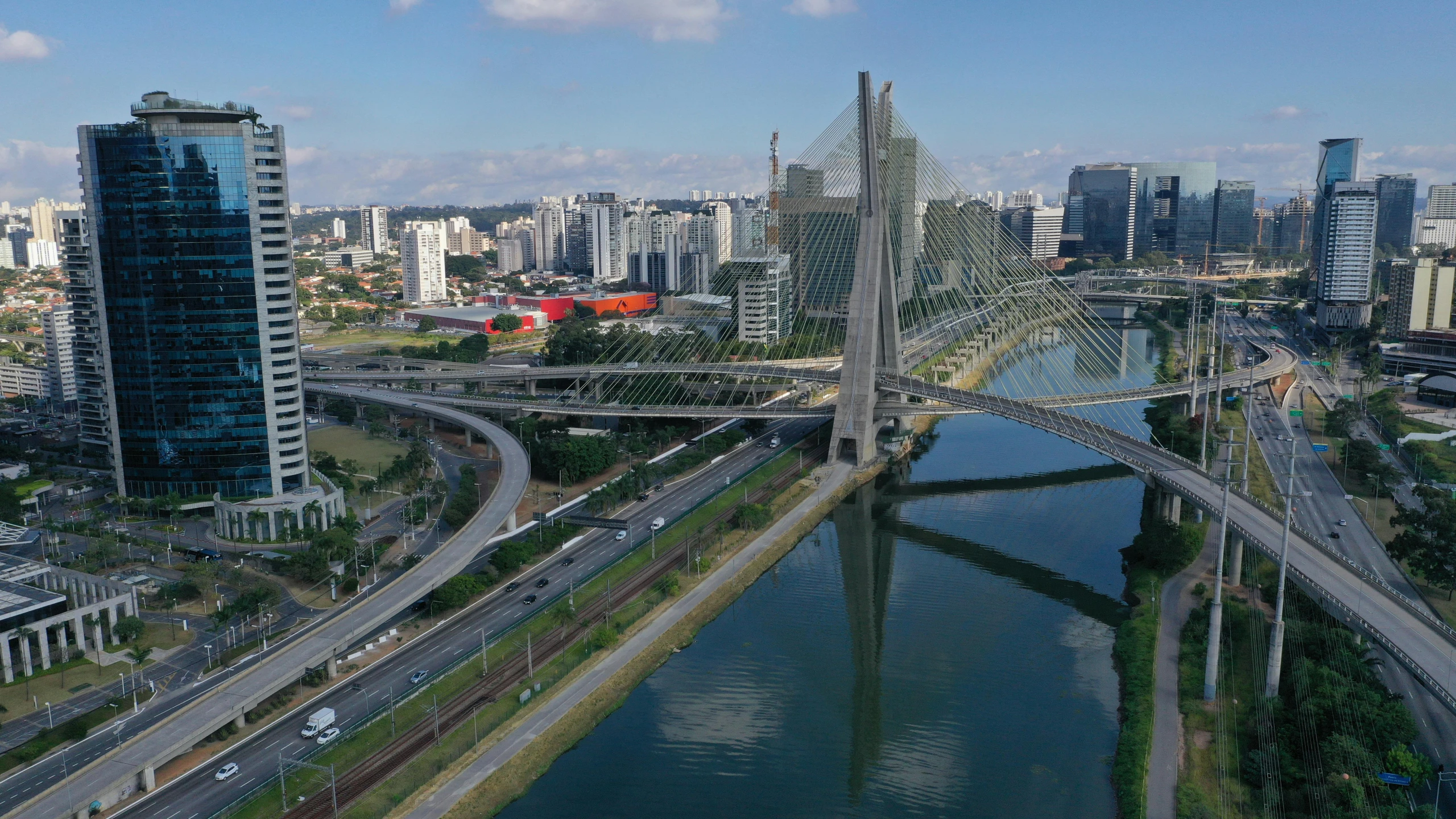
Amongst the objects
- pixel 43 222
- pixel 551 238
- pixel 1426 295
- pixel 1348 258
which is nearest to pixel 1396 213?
pixel 1348 258

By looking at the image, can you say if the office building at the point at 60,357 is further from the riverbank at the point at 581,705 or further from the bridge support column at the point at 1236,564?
the bridge support column at the point at 1236,564

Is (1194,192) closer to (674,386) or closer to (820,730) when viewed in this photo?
(674,386)

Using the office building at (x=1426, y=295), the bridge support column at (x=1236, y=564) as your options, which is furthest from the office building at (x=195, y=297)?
the office building at (x=1426, y=295)

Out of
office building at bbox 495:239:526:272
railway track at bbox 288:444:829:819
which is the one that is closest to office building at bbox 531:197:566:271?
office building at bbox 495:239:526:272

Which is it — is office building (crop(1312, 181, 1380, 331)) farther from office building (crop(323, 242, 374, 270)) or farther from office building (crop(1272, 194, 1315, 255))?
office building (crop(323, 242, 374, 270))

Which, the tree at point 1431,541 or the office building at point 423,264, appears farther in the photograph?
the office building at point 423,264

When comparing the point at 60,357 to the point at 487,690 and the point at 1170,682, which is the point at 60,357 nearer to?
the point at 487,690

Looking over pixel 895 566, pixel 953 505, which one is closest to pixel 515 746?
pixel 895 566
